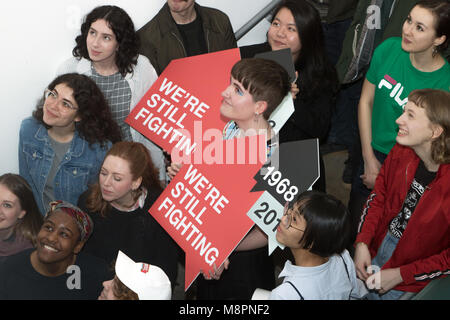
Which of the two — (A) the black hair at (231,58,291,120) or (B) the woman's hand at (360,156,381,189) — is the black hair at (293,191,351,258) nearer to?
(A) the black hair at (231,58,291,120)

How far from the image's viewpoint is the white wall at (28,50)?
100.0 inches

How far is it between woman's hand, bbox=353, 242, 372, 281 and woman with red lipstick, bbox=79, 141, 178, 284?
0.79 meters

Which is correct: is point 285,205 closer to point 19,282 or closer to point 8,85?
point 19,282

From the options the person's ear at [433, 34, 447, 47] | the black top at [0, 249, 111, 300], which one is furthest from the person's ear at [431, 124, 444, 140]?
the black top at [0, 249, 111, 300]

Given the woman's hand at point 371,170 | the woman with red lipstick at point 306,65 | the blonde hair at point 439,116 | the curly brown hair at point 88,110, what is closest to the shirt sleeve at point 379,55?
the woman with red lipstick at point 306,65

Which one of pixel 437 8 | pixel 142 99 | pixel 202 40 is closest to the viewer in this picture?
pixel 437 8

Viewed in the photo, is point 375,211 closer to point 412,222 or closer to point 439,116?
point 412,222

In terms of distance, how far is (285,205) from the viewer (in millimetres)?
2197

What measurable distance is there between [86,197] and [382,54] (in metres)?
1.52

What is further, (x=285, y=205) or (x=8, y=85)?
(x=8, y=85)

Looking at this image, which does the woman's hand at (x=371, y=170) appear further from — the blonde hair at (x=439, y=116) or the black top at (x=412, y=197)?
the blonde hair at (x=439, y=116)

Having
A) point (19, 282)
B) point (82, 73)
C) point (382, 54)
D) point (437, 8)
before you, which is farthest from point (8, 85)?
point (437, 8)

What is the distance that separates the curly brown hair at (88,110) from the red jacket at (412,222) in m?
1.24

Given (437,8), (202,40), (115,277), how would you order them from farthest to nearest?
(202,40)
(437,8)
(115,277)
